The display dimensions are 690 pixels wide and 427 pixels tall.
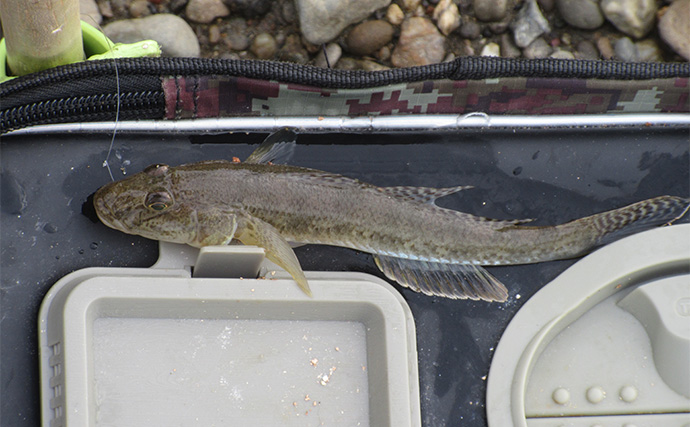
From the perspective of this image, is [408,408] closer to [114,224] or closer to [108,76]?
[114,224]

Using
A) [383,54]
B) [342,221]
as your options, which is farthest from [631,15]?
[342,221]

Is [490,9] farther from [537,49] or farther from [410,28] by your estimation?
[410,28]

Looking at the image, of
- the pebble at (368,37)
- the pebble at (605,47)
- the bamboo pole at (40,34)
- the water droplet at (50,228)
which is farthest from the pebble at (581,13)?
the water droplet at (50,228)

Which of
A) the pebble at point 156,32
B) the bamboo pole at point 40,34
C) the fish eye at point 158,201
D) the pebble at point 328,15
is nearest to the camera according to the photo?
the bamboo pole at point 40,34

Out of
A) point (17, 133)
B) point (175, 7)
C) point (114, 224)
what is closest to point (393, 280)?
point (114, 224)

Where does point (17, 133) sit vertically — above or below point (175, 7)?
below

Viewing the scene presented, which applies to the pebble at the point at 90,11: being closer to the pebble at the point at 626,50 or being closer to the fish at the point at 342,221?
the fish at the point at 342,221
